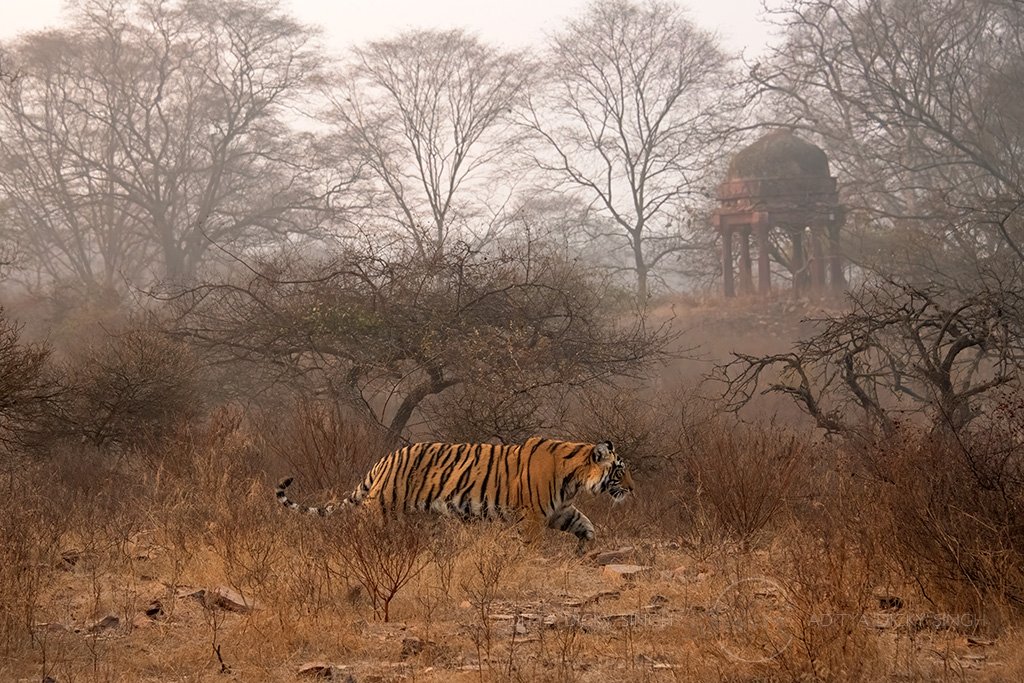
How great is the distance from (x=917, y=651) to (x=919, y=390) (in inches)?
707

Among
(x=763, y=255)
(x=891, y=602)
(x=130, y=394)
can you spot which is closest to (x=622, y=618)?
(x=891, y=602)

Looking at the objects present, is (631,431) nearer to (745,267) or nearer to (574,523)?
(574,523)

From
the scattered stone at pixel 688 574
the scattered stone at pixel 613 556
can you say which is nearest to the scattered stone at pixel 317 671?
the scattered stone at pixel 688 574

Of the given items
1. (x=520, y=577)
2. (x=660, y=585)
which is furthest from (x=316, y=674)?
(x=660, y=585)

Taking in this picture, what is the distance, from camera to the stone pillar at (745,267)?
39562mm

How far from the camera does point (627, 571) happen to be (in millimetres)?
9367

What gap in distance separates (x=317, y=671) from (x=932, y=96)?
25.5 meters

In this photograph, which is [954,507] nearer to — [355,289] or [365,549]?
[365,549]

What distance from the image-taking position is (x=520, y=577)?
8914mm

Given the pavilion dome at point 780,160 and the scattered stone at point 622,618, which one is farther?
the pavilion dome at point 780,160

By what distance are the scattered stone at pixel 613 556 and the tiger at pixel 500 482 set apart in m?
0.25

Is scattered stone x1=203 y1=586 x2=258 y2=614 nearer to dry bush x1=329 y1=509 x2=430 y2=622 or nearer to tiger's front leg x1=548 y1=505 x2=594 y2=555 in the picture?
dry bush x1=329 y1=509 x2=430 y2=622

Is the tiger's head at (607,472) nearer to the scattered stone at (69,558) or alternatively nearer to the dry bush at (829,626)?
the dry bush at (829,626)

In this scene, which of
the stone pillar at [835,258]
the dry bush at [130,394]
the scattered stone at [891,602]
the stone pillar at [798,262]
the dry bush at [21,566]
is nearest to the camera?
the dry bush at [21,566]
